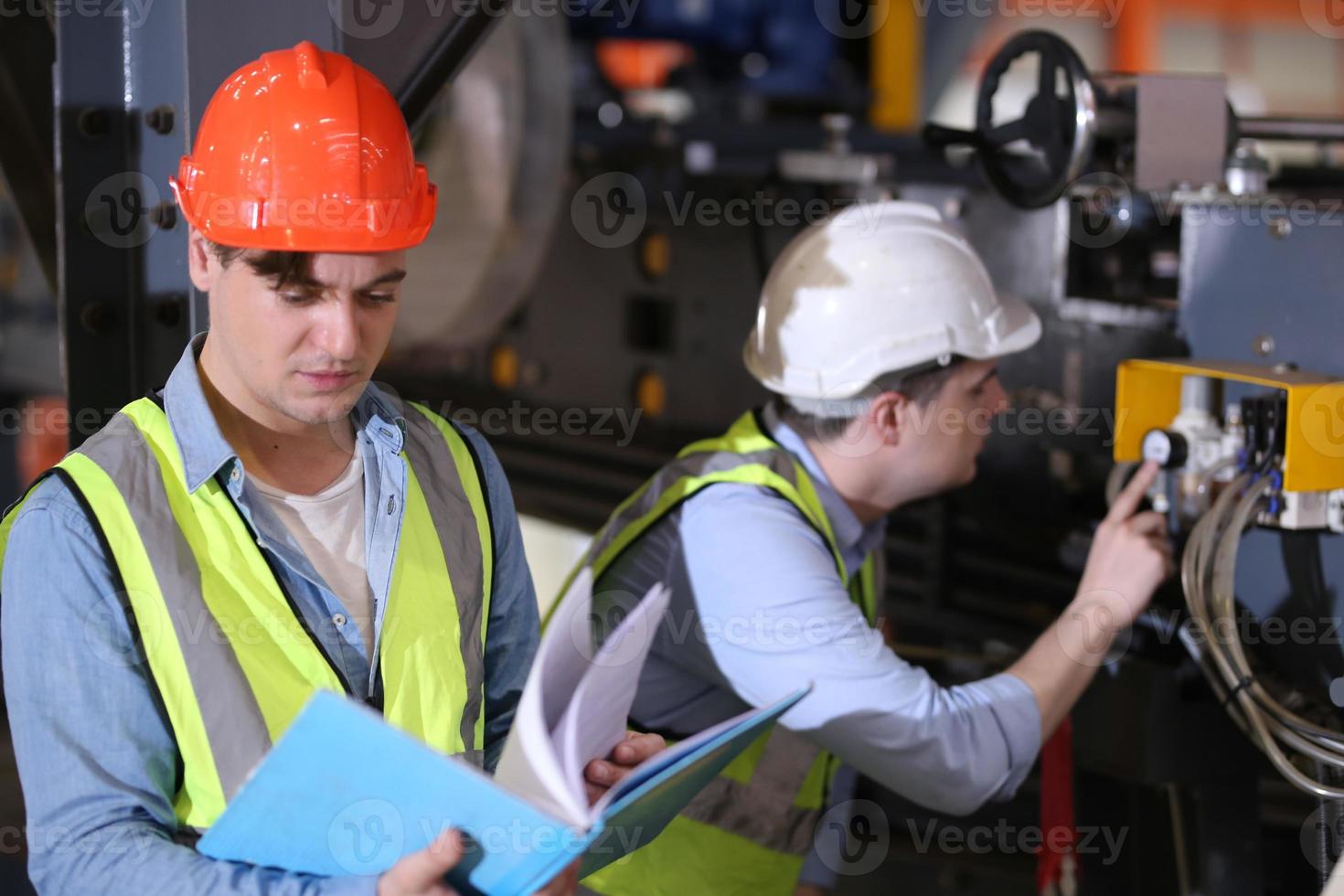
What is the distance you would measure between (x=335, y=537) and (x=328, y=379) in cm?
16

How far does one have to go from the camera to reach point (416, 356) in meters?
4.37

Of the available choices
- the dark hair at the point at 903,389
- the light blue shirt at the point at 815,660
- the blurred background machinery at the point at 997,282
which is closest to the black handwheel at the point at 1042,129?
the blurred background machinery at the point at 997,282

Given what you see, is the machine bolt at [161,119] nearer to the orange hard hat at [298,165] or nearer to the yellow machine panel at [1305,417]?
the orange hard hat at [298,165]

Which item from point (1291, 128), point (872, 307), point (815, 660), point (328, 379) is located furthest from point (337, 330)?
point (1291, 128)

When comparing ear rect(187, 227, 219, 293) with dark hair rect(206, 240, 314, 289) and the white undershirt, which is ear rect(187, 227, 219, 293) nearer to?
dark hair rect(206, 240, 314, 289)

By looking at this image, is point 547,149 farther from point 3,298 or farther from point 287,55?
point 3,298

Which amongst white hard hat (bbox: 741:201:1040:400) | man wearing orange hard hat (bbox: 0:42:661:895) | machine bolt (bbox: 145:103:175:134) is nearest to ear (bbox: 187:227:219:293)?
man wearing orange hard hat (bbox: 0:42:661:895)

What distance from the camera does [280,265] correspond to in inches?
51.9

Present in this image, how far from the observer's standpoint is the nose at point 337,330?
52.1 inches

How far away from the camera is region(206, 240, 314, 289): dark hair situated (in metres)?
1.32

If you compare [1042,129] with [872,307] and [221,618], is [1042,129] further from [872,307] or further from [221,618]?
[221,618]

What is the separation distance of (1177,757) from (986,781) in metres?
0.49

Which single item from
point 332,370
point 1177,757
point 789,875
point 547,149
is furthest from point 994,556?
point 332,370

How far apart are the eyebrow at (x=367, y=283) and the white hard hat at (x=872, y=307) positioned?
73 centimetres
